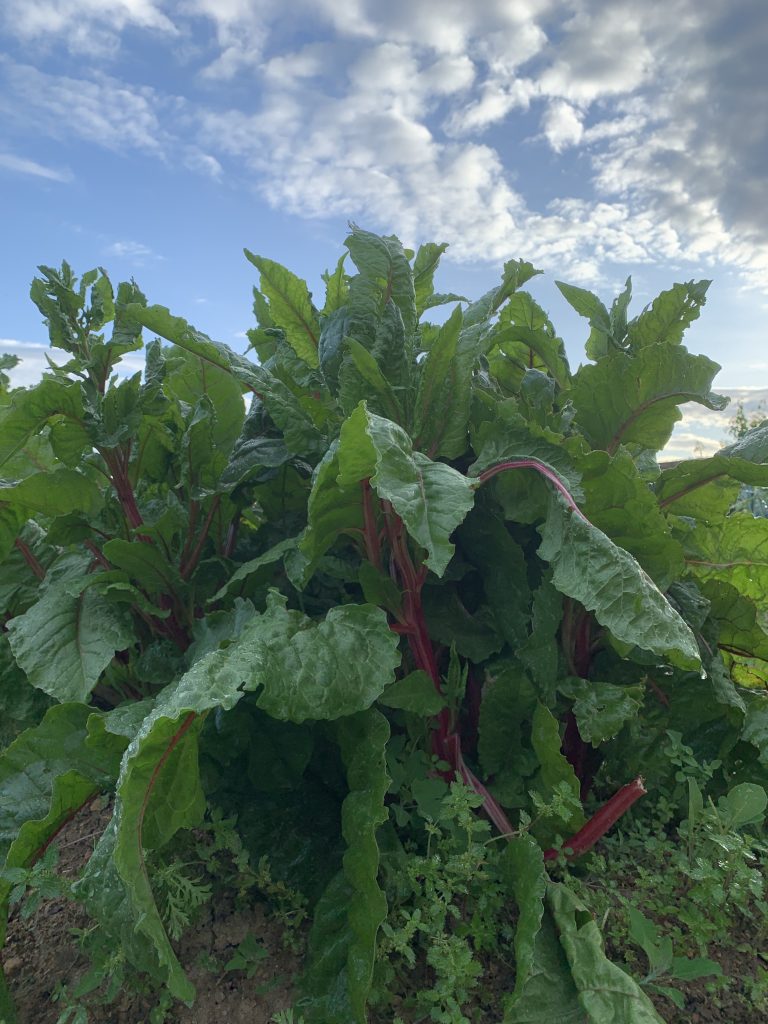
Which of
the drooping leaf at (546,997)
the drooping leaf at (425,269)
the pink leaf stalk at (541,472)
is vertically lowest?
the drooping leaf at (546,997)

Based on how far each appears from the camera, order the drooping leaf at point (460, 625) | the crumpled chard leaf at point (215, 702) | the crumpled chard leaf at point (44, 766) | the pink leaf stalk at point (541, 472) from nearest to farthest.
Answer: the crumpled chard leaf at point (215, 702)
the pink leaf stalk at point (541, 472)
the crumpled chard leaf at point (44, 766)
the drooping leaf at point (460, 625)

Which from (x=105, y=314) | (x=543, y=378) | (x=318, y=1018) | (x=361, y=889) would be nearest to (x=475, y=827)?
(x=361, y=889)

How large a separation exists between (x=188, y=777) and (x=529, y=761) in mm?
828

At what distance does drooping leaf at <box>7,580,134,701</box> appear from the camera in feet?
5.57

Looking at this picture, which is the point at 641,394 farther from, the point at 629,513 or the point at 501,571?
the point at 501,571

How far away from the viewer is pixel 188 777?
1370 mm

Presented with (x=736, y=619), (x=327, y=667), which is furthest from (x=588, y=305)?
(x=327, y=667)

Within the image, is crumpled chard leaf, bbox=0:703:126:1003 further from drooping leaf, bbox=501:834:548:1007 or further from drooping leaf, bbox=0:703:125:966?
drooping leaf, bbox=501:834:548:1007

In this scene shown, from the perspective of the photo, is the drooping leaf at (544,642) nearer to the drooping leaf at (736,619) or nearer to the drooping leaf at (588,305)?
the drooping leaf at (736,619)

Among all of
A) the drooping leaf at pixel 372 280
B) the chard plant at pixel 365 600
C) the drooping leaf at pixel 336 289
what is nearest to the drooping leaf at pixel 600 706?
the chard plant at pixel 365 600

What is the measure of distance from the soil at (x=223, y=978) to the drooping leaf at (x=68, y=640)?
0.58 metres

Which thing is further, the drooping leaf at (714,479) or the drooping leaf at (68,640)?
the drooping leaf at (714,479)

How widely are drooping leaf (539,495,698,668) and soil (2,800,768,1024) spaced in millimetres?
696

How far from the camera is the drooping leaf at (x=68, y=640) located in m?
1.70
